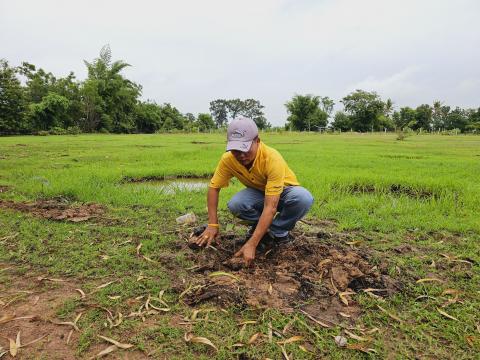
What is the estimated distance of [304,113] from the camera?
49219 mm

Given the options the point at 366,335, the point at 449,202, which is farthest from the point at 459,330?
the point at 449,202

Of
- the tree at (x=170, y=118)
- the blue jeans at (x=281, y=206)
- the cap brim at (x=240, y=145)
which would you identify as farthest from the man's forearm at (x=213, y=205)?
the tree at (x=170, y=118)

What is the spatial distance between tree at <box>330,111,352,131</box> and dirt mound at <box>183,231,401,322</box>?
54.6 meters

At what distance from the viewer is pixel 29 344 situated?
5.82 feet

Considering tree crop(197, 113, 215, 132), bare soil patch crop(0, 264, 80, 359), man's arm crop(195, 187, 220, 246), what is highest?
tree crop(197, 113, 215, 132)

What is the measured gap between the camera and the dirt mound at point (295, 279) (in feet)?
7.03

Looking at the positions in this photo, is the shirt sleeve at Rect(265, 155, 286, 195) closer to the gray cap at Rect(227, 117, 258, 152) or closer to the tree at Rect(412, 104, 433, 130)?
the gray cap at Rect(227, 117, 258, 152)

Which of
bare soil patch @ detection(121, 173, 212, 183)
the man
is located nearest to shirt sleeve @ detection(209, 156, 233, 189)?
the man

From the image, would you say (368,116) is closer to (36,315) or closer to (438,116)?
(438,116)

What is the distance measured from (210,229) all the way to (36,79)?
129 ft

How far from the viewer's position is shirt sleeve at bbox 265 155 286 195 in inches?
101

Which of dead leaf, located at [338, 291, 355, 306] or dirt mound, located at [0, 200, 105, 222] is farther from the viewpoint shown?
dirt mound, located at [0, 200, 105, 222]

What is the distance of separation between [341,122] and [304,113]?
31.7 feet

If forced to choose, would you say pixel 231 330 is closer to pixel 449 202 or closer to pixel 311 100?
pixel 449 202
